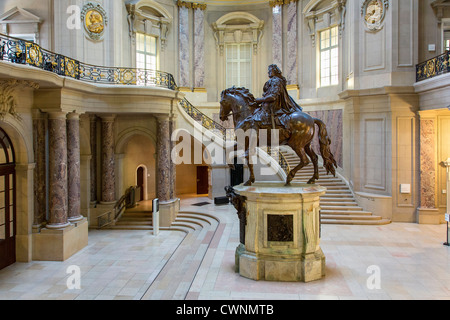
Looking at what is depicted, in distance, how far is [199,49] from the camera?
1916 centimetres

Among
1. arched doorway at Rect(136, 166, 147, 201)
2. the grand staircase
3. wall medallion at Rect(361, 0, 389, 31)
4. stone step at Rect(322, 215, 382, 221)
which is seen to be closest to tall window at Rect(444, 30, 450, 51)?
wall medallion at Rect(361, 0, 389, 31)

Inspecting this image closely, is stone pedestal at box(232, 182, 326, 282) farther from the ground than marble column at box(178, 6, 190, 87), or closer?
closer

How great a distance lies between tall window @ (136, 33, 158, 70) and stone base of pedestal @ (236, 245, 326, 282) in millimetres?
12742

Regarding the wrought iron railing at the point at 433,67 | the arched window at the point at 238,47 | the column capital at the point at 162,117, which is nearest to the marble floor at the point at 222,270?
the column capital at the point at 162,117

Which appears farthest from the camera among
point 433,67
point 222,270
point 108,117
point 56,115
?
point 108,117

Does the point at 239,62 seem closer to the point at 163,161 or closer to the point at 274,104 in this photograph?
the point at 163,161

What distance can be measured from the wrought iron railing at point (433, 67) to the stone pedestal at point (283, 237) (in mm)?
7069

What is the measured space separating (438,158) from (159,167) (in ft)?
32.3

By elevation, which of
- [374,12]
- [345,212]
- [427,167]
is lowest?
[345,212]

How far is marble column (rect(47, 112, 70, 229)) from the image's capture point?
35.8ft

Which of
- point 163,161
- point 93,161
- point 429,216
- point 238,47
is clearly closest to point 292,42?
point 238,47

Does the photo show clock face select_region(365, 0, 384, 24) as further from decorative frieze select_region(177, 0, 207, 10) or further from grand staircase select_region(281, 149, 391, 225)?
decorative frieze select_region(177, 0, 207, 10)

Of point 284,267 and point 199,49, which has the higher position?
point 199,49

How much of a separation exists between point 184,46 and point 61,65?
881cm
